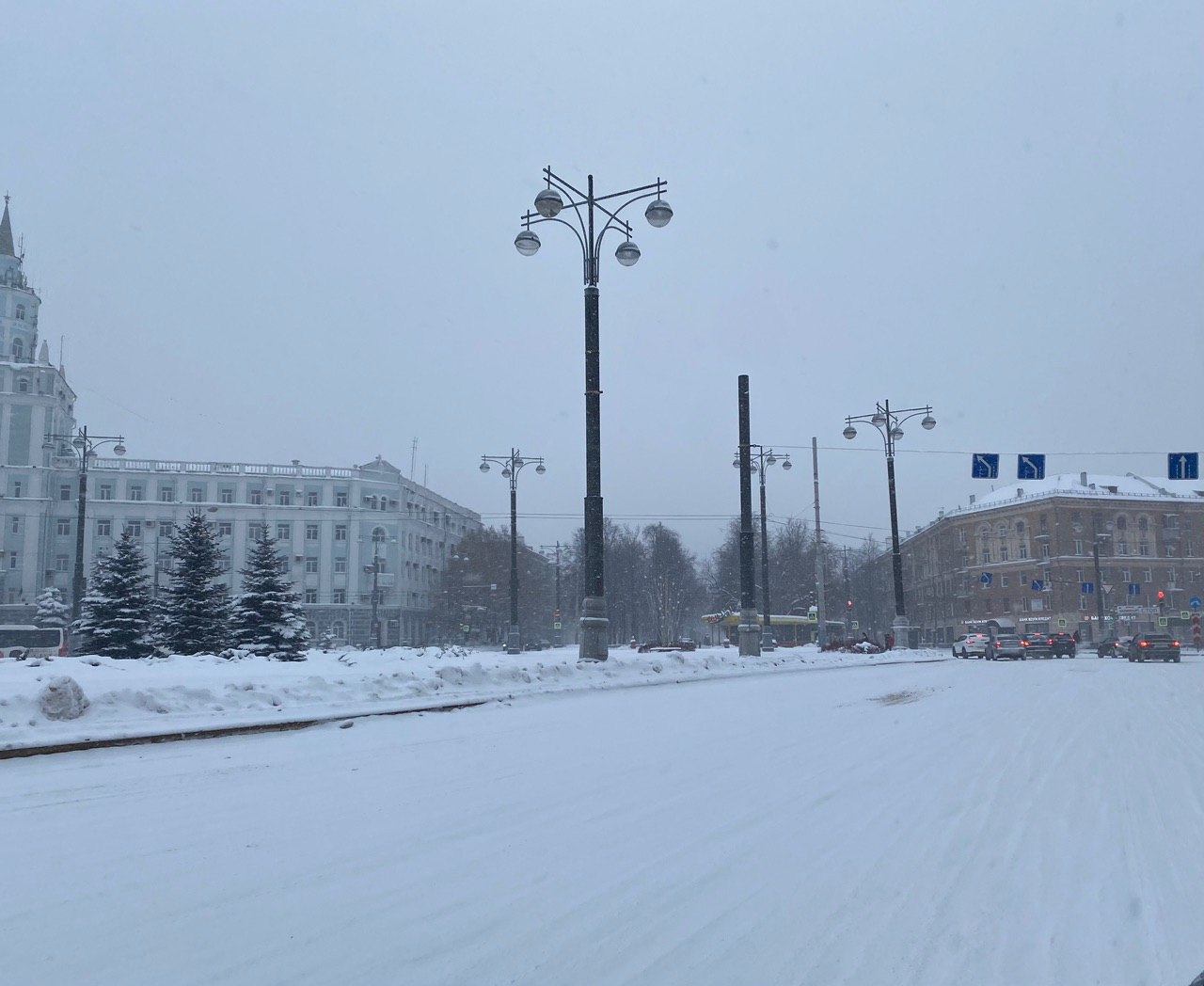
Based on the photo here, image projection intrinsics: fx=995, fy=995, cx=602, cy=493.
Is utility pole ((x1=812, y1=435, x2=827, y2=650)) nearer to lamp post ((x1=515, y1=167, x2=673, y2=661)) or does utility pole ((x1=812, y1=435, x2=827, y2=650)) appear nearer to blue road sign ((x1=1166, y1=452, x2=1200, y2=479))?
blue road sign ((x1=1166, y1=452, x2=1200, y2=479))

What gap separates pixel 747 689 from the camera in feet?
60.5

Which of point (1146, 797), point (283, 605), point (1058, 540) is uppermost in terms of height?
point (1058, 540)

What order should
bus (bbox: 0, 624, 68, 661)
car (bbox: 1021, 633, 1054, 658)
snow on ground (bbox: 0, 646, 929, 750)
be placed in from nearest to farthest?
snow on ground (bbox: 0, 646, 929, 750), bus (bbox: 0, 624, 68, 661), car (bbox: 1021, 633, 1054, 658)

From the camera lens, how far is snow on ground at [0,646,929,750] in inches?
367

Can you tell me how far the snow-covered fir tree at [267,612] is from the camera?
29.0m

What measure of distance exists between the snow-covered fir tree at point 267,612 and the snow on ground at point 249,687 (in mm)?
→ 11504

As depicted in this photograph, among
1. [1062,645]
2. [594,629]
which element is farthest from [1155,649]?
[594,629]

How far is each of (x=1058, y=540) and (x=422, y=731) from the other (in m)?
88.9

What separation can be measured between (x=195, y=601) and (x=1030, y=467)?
91.4ft

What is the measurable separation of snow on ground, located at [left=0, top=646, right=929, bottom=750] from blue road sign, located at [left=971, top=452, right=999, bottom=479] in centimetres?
2320

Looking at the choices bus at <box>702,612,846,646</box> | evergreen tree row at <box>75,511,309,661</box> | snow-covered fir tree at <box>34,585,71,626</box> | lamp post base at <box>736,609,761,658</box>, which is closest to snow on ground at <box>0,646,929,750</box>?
lamp post base at <box>736,609,761,658</box>

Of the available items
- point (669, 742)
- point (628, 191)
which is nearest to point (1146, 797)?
point (669, 742)

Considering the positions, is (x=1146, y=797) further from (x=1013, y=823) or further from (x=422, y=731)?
(x=422, y=731)

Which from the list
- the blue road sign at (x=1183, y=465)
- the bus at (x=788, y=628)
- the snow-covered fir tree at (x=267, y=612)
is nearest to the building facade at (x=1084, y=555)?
the bus at (x=788, y=628)
